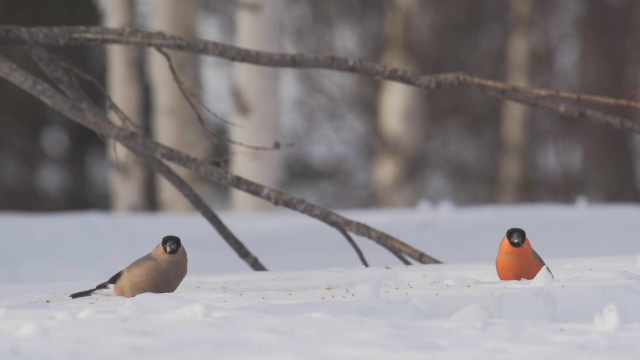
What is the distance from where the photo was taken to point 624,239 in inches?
353

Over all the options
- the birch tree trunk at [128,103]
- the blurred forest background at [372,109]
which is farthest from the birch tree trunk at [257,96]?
the birch tree trunk at [128,103]

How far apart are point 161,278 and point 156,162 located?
1.68m

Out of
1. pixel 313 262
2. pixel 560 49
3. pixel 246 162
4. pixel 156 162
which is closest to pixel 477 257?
pixel 313 262

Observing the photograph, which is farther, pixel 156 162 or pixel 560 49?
pixel 560 49

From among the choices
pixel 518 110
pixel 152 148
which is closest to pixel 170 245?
pixel 152 148

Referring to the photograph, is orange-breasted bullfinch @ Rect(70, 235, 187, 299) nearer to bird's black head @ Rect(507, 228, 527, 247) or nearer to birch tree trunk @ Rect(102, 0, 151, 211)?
bird's black head @ Rect(507, 228, 527, 247)

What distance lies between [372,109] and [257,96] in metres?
11.9

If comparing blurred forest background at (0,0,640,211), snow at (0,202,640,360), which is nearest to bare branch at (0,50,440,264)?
snow at (0,202,640,360)

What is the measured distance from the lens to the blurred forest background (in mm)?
14531

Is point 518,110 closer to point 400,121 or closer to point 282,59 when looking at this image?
point 400,121

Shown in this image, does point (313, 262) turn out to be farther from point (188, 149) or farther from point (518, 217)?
point (188, 149)

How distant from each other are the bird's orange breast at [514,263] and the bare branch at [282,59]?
1154mm

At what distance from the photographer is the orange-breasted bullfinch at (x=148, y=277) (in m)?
4.66

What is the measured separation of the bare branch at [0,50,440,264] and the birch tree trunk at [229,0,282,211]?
570 cm
